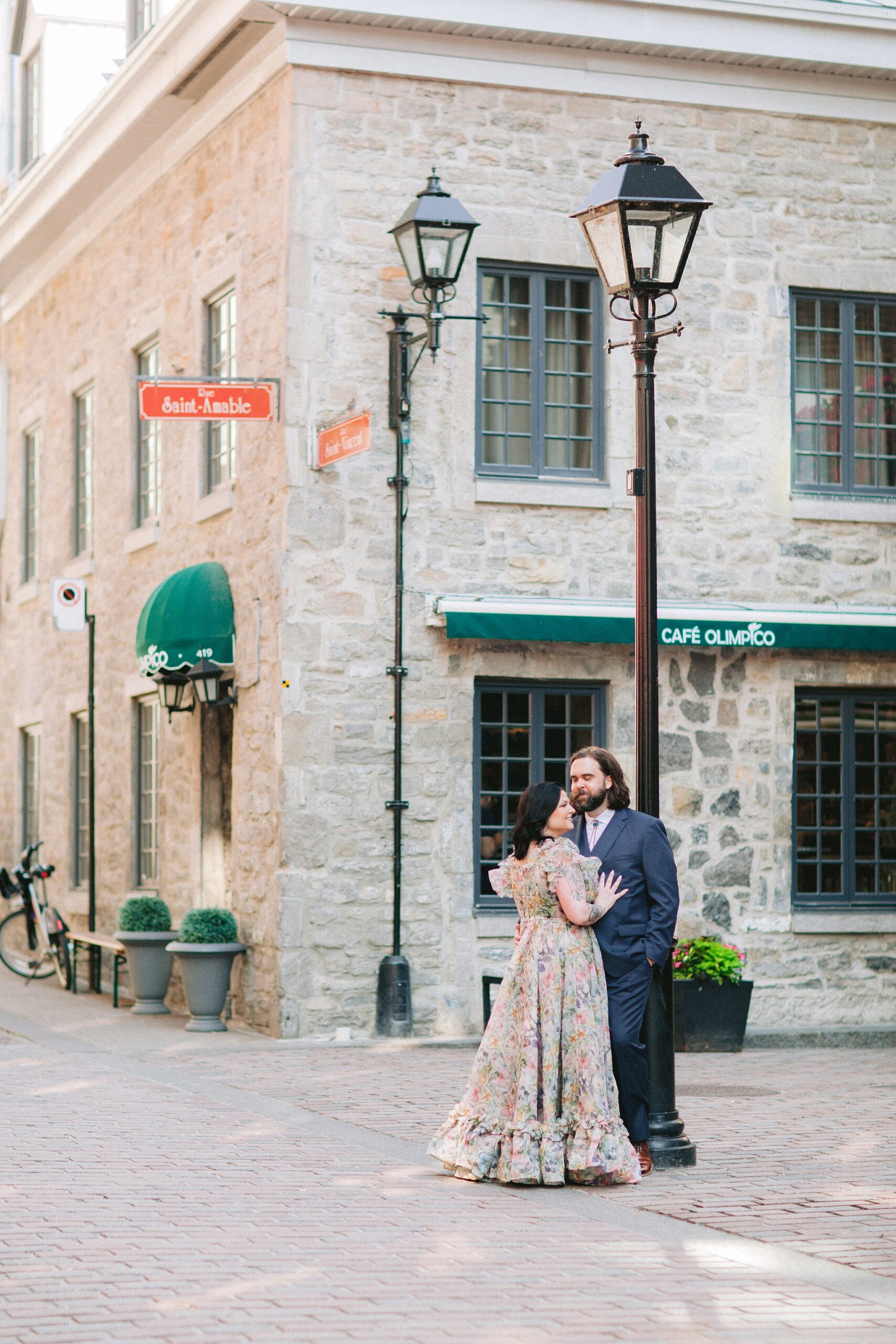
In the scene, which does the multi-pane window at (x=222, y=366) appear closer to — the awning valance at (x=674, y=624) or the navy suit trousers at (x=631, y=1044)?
the awning valance at (x=674, y=624)

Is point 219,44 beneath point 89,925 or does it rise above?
above

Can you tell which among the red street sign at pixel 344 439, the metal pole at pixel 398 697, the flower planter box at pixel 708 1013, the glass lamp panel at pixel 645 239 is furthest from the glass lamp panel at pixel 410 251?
the flower planter box at pixel 708 1013

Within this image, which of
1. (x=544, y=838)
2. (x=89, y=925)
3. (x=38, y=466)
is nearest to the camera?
(x=544, y=838)

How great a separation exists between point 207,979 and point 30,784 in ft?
27.0

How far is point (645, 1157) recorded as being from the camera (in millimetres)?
8305

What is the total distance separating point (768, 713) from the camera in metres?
14.6

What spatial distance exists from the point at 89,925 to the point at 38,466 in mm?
5365

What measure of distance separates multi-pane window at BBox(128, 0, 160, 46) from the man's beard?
10759 millimetres

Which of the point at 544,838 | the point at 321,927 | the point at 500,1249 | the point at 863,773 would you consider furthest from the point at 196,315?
the point at 500,1249

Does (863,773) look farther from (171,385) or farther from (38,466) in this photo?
(38,466)

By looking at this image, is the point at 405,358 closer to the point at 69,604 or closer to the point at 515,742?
the point at 515,742

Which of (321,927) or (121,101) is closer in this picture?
(321,927)

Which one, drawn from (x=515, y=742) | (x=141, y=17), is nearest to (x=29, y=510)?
(x=141, y=17)

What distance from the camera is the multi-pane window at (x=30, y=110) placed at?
811 inches
